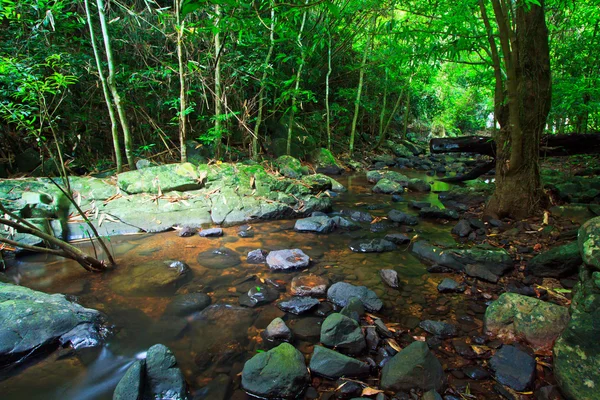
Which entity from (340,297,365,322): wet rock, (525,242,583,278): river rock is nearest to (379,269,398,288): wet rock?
(340,297,365,322): wet rock

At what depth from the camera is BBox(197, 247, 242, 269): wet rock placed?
439 cm

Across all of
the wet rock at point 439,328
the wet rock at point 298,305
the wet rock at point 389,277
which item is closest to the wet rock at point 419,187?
the wet rock at point 389,277

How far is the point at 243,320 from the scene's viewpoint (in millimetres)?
3186

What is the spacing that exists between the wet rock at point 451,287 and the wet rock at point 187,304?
2.67 metres

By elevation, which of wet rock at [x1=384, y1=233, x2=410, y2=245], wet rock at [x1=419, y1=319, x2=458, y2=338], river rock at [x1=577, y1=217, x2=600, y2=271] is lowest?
wet rock at [x1=419, y1=319, x2=458, y2=338]

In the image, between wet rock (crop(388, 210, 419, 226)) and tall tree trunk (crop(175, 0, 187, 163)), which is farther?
tall tree trunk (crop(175, 0, 187, 163))

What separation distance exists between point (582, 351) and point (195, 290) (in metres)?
3.56

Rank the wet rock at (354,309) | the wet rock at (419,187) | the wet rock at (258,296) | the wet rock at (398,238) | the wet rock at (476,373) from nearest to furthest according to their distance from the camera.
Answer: the wet rock at (476,373) < the wet rock at (354,309) < the wet rock at (258,296) < the wet rock at (398,238) < the wet rock at (419,187)

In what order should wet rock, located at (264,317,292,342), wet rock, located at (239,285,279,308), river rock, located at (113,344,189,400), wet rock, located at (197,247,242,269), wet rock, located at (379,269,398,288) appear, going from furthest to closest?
wet rock, located at (197,247,242,269) → wet rock, located at (379,269,398,288) → wet rock, located at (239,285,279,308) → wet rock, located at (264,317,292,342) → river rock, located at (113,344,189,400)

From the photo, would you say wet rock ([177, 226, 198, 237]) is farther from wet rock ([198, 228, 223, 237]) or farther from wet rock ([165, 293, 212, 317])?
wet rock ([165, 293, 212, 317])

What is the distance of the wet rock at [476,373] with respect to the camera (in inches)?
93.3

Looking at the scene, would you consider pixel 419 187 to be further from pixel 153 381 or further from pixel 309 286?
pixel 153 381

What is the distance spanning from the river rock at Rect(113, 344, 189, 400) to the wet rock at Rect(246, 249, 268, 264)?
217 centimetres

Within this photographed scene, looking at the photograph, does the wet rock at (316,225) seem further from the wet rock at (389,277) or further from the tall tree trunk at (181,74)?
the tall tree trunk at (181,74)
